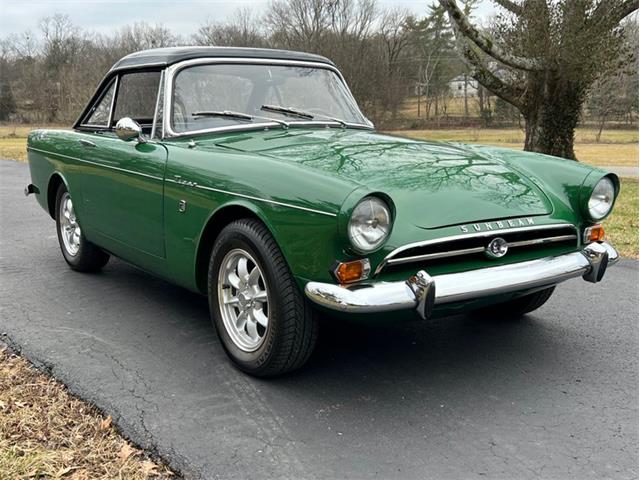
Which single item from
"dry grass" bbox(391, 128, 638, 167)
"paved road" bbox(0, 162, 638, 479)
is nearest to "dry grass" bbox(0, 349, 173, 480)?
"paved road" bbox(0, 162, 638, 479)

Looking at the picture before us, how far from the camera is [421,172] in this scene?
10.4 feet

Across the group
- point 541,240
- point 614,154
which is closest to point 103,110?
point 541,240

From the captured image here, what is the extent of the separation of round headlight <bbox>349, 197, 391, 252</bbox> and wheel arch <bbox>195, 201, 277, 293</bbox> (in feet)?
1.44

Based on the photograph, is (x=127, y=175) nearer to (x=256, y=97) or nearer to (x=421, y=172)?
(x=256, y=97)

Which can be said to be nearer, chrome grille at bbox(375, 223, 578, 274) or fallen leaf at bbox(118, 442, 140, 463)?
fallen leaf at bbox(118, 442, 140, 463)

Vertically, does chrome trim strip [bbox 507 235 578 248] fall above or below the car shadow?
above

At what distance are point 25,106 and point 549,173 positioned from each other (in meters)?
40.0

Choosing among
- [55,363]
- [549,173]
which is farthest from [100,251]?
[549,173]

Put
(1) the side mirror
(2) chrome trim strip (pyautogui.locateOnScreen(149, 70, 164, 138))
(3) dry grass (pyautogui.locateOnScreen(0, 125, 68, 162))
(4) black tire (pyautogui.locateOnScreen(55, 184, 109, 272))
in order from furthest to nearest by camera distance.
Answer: (3) dry grass (pyautogui.locateOnScreen(0, 125, 68, 162)) → (4) black tire (pyautogui.locateOnScreen(55, 184, 109, 272)) → (2) chrome trim strip (pyautogui.locateOnScreen(149, 70, 164, 138)) → (1) the side mirror

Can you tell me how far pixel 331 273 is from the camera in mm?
2654

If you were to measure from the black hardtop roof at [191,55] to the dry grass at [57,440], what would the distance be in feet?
7.18

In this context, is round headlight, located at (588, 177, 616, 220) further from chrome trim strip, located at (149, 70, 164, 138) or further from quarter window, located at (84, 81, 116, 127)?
quarter window, located at (84, 81, 116, 127)

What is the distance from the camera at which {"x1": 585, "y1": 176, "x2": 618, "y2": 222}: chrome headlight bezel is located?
10.8 feet

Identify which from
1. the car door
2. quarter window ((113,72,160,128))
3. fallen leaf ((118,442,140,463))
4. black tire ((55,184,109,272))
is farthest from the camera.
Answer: black tire ((55,184,109,272))
